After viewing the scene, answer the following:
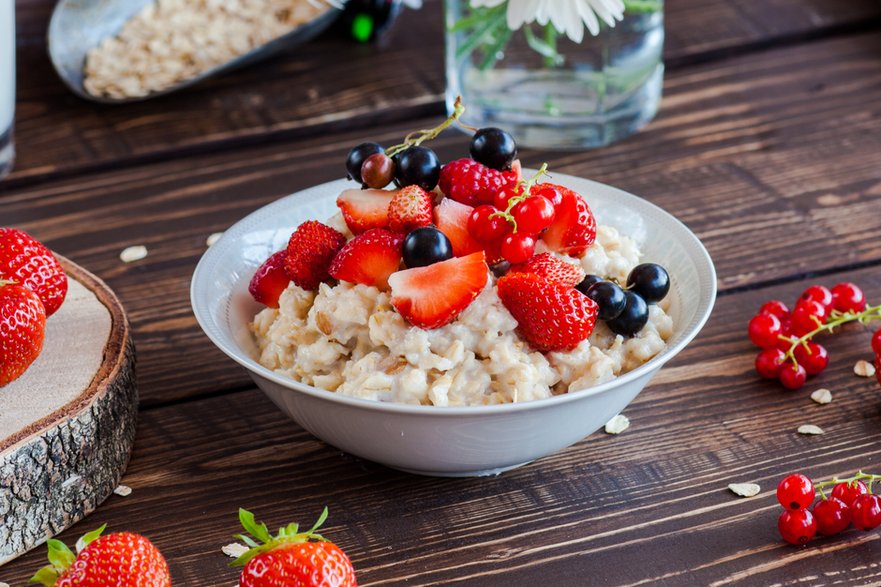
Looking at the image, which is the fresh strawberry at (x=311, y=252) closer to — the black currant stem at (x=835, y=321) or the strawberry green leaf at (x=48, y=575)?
the strawberry green leaf at (x=48, y=575)

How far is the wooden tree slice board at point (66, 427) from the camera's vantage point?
122cm

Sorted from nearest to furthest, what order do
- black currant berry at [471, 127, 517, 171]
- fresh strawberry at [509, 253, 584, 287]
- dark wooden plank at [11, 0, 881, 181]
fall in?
fresh strawberry at [509, 253, 584, 287], black currant berry at [471, 127, 517, 171], dark wooden plank at [11, 0, 881, 181]

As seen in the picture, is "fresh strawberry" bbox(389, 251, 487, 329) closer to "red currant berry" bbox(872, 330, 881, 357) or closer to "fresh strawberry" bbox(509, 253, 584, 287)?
"fresh strawberry" bbox(509, 253, 584, 287)

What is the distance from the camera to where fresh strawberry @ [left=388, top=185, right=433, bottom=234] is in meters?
1.28

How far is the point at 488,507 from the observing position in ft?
4.25

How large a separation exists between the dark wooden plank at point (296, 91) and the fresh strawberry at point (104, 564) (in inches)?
46.1

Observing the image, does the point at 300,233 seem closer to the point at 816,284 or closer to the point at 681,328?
the point at 681,328

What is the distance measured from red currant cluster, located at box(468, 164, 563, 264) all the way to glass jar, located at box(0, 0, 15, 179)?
1034 millimetres

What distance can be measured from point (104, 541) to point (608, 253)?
65 cm

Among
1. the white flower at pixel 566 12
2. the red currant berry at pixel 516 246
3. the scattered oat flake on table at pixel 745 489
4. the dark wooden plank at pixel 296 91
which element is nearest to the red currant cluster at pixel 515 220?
the red currant berry at pixel 516 246

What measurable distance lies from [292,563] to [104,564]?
17 centimetres

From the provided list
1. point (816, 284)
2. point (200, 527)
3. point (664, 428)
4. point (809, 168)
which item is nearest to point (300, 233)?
point (200, 527)

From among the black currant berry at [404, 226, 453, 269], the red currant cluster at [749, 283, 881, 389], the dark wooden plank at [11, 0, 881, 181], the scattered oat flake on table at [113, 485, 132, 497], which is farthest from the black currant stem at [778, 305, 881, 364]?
the dark wooden plank at [11, 0, 881, 181]

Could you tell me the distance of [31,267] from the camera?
1341 mm
